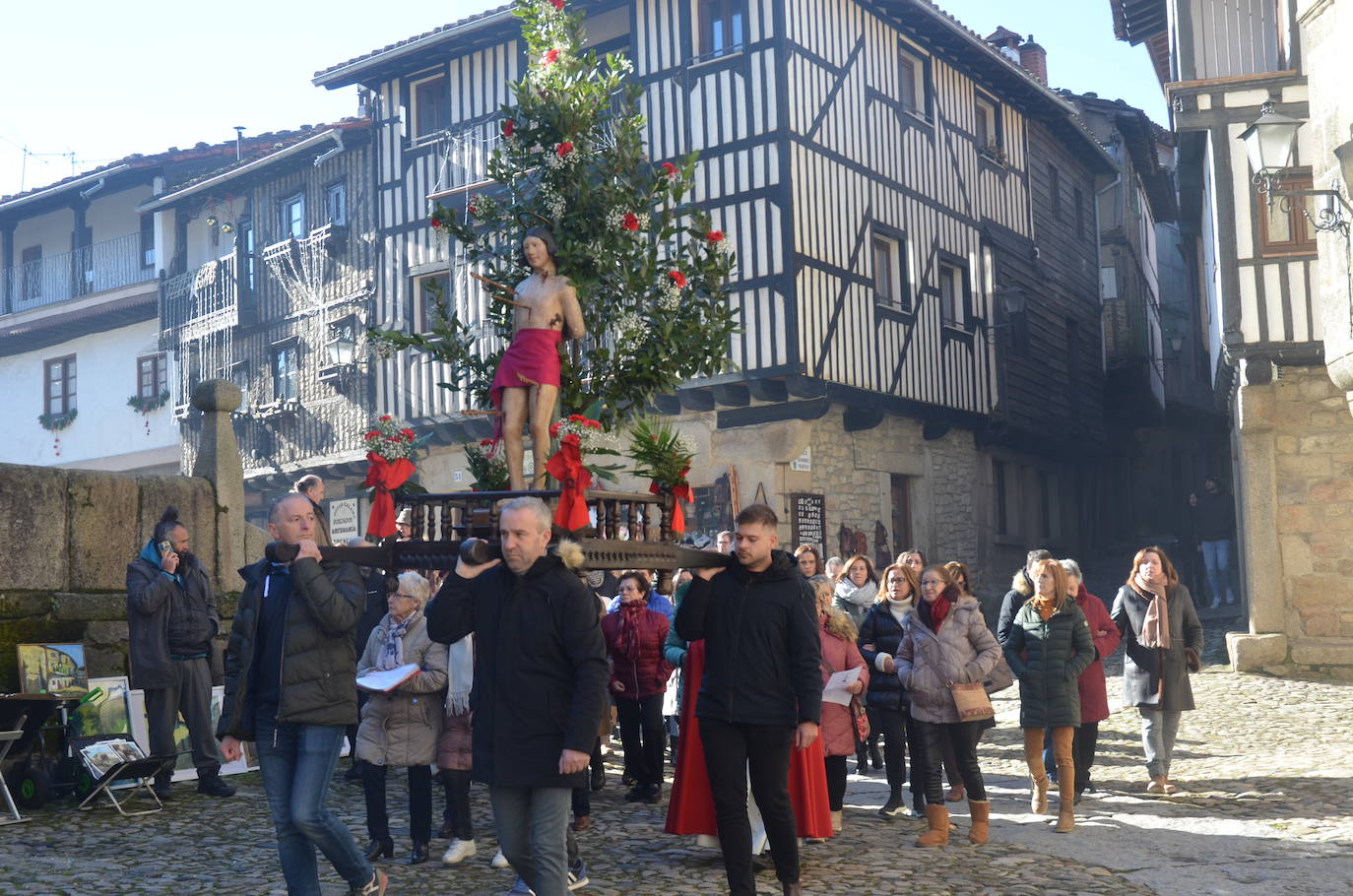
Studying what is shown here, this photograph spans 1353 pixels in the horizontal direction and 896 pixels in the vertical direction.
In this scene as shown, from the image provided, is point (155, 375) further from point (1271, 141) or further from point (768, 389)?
point (1271, 141)

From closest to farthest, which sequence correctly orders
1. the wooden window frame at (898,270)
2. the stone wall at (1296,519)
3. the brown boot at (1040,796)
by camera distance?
the brown boot at (1040,796), the stone wall at (1296,519), the wooden window frame at (898,270)

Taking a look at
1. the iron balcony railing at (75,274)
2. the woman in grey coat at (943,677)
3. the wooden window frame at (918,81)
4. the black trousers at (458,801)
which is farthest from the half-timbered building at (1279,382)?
the iron balcony railing at (75,274)

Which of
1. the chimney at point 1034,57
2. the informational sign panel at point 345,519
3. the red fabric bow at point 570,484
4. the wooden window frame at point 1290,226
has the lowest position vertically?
the red fabric bow at point 570,484

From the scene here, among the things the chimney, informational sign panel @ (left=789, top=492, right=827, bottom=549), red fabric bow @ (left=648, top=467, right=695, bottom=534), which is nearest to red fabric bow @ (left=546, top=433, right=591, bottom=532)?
red fabric bow @ (left=648, top=467, right=695, bottom=534)

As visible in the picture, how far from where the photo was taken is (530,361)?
7.16 metres

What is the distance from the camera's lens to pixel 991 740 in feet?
37.9

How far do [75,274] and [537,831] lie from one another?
28143mm

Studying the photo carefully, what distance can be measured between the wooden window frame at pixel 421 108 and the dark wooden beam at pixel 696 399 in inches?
224

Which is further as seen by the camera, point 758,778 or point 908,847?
point 908,847

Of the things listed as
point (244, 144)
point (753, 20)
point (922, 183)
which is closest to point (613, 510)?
point (753, 20)

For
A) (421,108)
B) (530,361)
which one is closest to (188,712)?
(530,361)

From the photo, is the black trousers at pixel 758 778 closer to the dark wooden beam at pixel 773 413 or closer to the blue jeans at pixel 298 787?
the blue jeans at pixel 298 787

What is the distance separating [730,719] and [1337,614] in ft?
35.0

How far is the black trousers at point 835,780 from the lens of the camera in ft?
24.9
